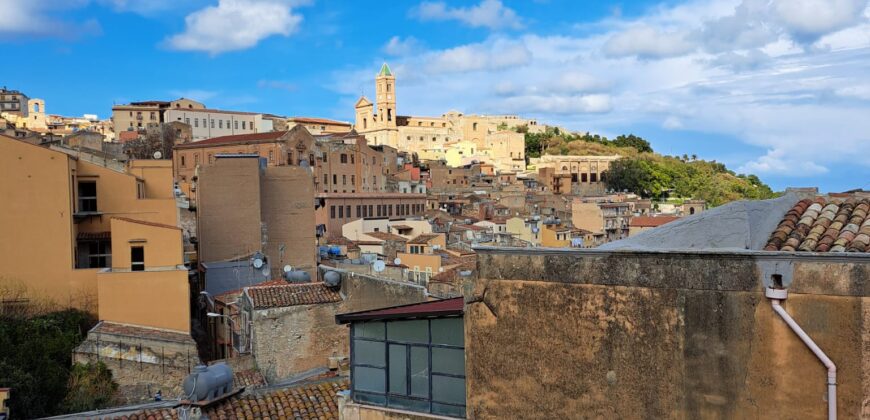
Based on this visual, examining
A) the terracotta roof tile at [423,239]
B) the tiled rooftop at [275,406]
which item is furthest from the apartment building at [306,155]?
the tiled rooftop at [275,406]

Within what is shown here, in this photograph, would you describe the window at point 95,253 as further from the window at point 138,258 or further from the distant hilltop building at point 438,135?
the distant hilltop building at point 438,135

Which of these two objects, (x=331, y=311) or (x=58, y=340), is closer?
(x=331, y=311)

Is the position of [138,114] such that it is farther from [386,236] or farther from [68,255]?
[68,255]

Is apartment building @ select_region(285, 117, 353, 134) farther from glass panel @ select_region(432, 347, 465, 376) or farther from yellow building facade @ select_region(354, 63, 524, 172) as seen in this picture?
glass panel @ select_region(432, 347, 465, 376)

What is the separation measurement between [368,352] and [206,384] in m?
3.87

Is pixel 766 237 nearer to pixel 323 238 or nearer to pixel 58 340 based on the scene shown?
pixel 58 340

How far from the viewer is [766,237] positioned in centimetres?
620

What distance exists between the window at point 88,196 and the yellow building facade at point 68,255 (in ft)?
3.71

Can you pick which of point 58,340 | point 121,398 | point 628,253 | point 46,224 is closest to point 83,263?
point 46,224

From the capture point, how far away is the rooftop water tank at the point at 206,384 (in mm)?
11031

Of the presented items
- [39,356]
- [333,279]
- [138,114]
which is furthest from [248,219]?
[138,114]

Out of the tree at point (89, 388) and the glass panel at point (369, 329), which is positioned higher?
the glass panel at point (369, 329)

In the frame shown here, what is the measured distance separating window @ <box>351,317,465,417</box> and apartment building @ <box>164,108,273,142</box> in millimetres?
72393

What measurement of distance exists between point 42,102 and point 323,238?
7838 centimetres
